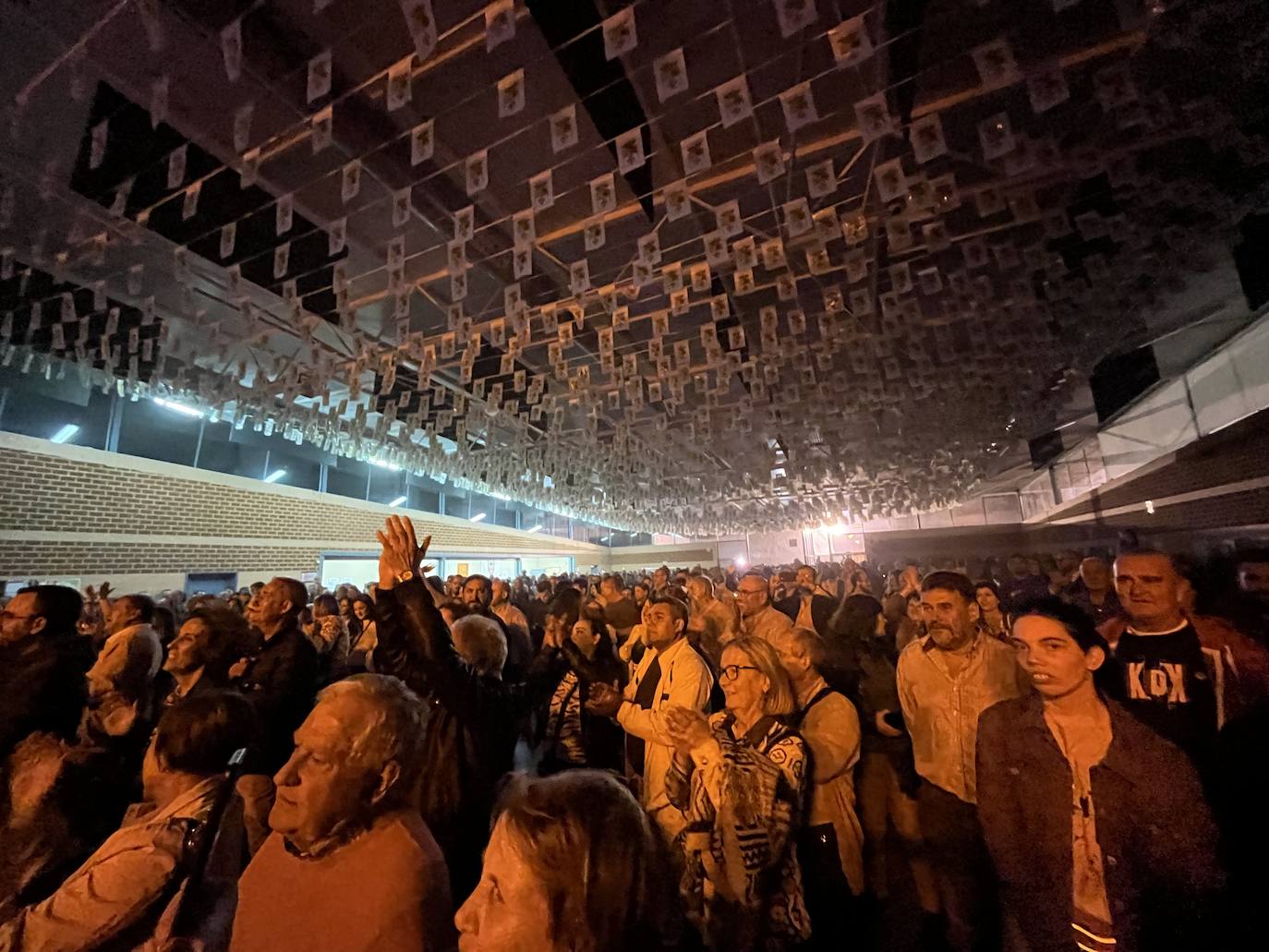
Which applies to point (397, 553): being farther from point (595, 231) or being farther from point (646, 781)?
point (595, 231)

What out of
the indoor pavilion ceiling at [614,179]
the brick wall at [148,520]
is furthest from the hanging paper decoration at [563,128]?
the brick wall at [148,520]

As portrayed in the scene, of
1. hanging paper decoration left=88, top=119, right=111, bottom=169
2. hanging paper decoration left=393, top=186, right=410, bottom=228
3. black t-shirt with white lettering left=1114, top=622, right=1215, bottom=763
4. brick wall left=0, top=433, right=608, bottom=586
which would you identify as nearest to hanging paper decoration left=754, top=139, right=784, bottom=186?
hanging paper decoration left=393, top=186, right=410, bottom=228

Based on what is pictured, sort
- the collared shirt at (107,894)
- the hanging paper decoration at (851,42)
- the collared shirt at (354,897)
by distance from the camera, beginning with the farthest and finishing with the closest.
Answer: the hanging paper decoration at (851,42) < the collared shirt at (107,894) < the collared shirt at (354,897)

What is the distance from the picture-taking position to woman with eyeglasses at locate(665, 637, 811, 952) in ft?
5.11

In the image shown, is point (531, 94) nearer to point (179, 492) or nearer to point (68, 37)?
point (68, 37)

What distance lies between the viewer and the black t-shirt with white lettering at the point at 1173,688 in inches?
73.4

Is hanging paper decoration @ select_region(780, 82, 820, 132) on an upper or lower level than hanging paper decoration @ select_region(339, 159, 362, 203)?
lower

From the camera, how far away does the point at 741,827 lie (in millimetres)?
1558

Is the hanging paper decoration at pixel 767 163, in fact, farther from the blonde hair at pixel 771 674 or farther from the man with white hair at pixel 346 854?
the man with white hair at pixel 346 854

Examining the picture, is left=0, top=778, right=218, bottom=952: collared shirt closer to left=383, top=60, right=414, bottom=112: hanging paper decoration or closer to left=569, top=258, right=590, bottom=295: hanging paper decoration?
left=383, top=60, right=414, bottom=112: hanging paper decoration

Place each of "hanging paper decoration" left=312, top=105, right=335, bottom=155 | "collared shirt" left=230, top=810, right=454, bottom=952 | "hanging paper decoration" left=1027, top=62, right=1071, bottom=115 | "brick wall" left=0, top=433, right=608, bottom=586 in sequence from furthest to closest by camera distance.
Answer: "brick wall" left=0, top=433, right=608, bottom=586 → "hanging paper decoration" left=312, top=105, right=335, bottom=155 → "hanging paper decoration" left=1027, top=62, right=1071, bottom=115 → "collared shirt" left=230, top=810, right=454, bottom=952

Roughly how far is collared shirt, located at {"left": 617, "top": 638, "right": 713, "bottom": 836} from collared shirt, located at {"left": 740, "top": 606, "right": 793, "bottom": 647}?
0.34 metres

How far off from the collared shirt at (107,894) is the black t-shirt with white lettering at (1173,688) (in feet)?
9.89

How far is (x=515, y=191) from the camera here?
3721 mm
